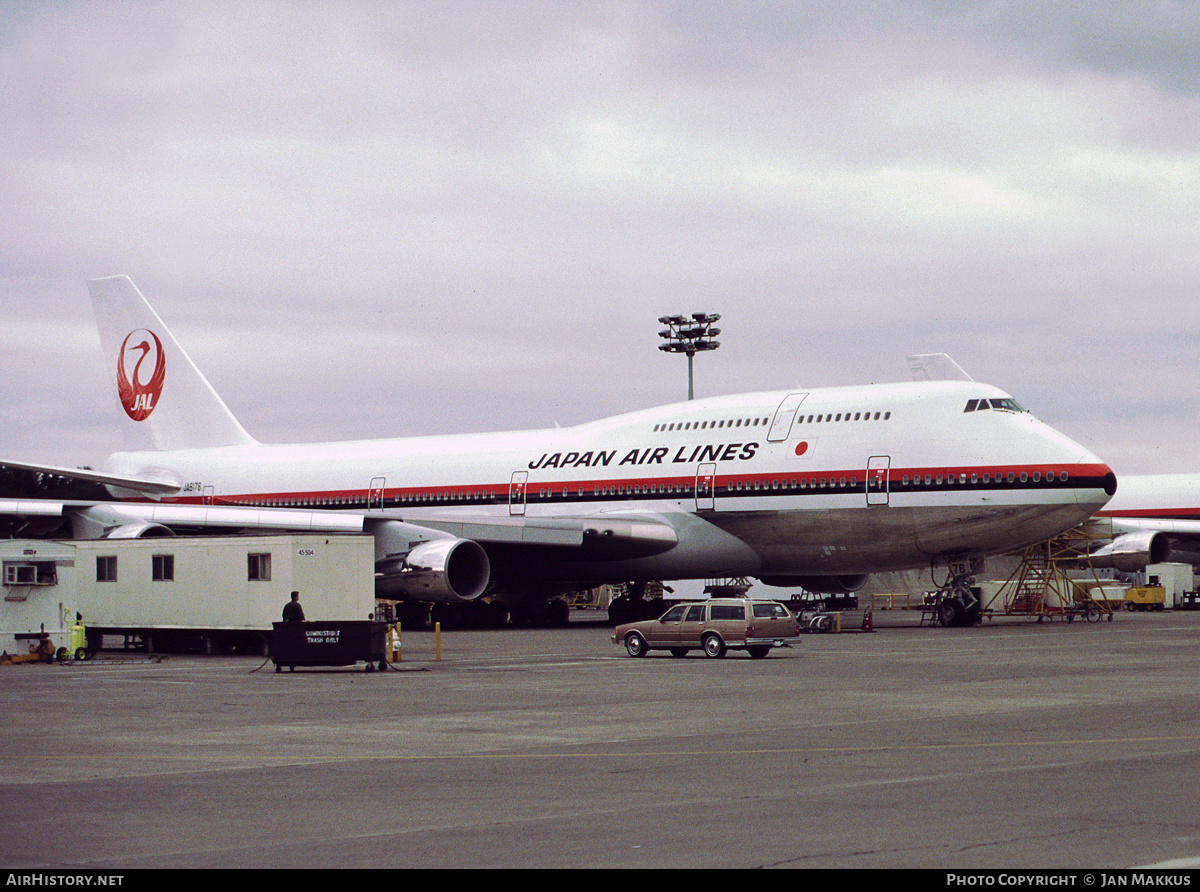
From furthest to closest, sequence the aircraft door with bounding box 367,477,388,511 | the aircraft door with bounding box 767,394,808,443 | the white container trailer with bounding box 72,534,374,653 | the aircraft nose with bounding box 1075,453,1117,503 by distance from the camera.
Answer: the aircraft door with bounding box 367,477,388,511
the aircraft door with bounding box 767,394,808,443
the aircraft nose with bounding box 1075,453,1117,503
the white container trailer with bounding box 72,534,374,653

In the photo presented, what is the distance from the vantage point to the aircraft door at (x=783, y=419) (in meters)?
42.3

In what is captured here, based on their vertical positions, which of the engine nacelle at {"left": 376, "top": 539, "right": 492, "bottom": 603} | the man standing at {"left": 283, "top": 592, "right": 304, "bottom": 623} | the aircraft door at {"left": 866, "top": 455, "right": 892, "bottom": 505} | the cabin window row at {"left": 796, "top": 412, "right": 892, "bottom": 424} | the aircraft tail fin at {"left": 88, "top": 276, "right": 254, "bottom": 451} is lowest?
the man standing at {"left": 283, "top": 592, "right": 304, "bottom": 623}

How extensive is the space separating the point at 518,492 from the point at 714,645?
18.6 meters

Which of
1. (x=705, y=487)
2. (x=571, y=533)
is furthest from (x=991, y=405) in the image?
(x=571, y=533)

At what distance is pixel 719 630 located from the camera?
29.7 meters

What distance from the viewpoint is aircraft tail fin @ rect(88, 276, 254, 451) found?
5778 cm

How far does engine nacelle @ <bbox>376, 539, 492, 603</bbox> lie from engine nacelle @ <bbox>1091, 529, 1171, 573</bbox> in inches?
1250

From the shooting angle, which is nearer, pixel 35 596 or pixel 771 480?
pixel 35 596

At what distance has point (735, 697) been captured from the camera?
69.6ft

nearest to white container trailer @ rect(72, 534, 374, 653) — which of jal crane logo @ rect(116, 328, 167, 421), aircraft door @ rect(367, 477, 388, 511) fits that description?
aircraft door @ rect(367, 477, 388, 511)

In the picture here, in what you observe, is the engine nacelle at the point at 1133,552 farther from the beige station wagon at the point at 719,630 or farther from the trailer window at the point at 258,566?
the trailer window at the point at 258,566

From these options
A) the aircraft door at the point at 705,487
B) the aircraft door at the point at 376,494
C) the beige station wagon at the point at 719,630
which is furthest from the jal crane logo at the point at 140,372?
the beige station wagon at the point at 719,630

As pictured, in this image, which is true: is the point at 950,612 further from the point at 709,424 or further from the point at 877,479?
the point at 709,424

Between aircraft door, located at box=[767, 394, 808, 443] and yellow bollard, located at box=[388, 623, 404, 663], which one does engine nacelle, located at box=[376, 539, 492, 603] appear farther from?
aircraft door, located at box=[767, 394, 808, 443]
